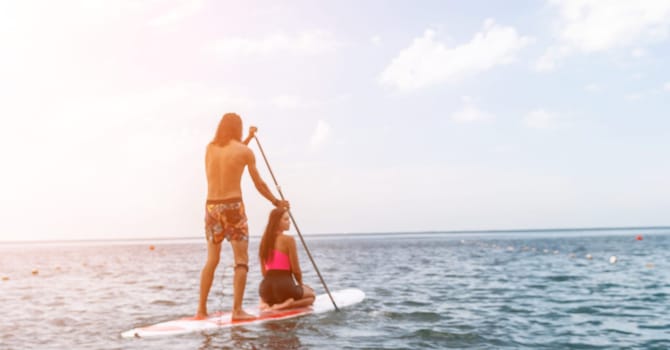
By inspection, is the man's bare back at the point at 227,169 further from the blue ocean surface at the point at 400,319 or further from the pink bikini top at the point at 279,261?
the pink bikini top at the point at 279,261

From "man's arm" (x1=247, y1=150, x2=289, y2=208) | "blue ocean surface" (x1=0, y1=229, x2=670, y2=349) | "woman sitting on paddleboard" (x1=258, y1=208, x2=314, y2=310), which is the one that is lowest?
"blue ocean surface" (x1=0, y1=229, x2=670, y2=349)

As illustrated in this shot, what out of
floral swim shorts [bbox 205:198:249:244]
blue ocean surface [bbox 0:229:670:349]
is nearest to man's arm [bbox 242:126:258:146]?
floral swim shorts [bbox 205:198:249:244]

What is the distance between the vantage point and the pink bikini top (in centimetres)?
1003

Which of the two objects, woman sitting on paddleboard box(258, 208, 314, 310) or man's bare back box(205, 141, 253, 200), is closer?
man's bare back box(205, 141, 253, 200)

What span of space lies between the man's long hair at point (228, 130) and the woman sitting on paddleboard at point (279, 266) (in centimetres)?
143

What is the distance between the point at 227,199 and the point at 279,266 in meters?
1.80

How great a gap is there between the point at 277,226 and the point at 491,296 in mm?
6528

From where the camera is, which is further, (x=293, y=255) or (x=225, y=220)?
(x=293, y=255)

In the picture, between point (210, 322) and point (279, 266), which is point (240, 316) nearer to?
point (210, 322)

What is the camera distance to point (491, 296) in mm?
14203

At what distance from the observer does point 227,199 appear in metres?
8.86

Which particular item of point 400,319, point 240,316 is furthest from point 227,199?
point 400,319

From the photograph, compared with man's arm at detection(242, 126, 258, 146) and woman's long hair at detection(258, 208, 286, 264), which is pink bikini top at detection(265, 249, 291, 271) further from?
man's arm at detection(242, 126, 258, 146)

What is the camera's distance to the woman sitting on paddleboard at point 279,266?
9.98 m
